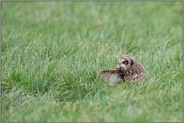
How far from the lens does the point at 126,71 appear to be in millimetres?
5570

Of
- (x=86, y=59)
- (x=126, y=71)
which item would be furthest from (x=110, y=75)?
(x=86, y=59)

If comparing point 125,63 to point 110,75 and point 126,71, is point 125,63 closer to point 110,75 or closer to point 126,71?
point 126,71

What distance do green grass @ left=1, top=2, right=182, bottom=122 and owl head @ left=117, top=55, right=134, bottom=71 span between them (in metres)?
0.26

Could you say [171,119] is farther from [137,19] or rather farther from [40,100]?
[137,19]

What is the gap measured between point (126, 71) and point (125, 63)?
3.4 inches

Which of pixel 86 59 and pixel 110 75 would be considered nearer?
pixel 110 75

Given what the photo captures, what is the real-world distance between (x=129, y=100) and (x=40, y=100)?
92 cm

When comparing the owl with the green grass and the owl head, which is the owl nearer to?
the owl head

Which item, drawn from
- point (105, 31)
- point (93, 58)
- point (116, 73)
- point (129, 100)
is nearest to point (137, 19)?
point (105, 31)

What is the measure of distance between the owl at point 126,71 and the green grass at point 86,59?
0.13 m

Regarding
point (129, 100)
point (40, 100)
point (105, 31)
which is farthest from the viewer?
point (105, 31)

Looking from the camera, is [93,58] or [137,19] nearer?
[93,58]

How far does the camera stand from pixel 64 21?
8.94m

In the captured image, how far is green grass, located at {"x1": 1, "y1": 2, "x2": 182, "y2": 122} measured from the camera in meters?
4.86
